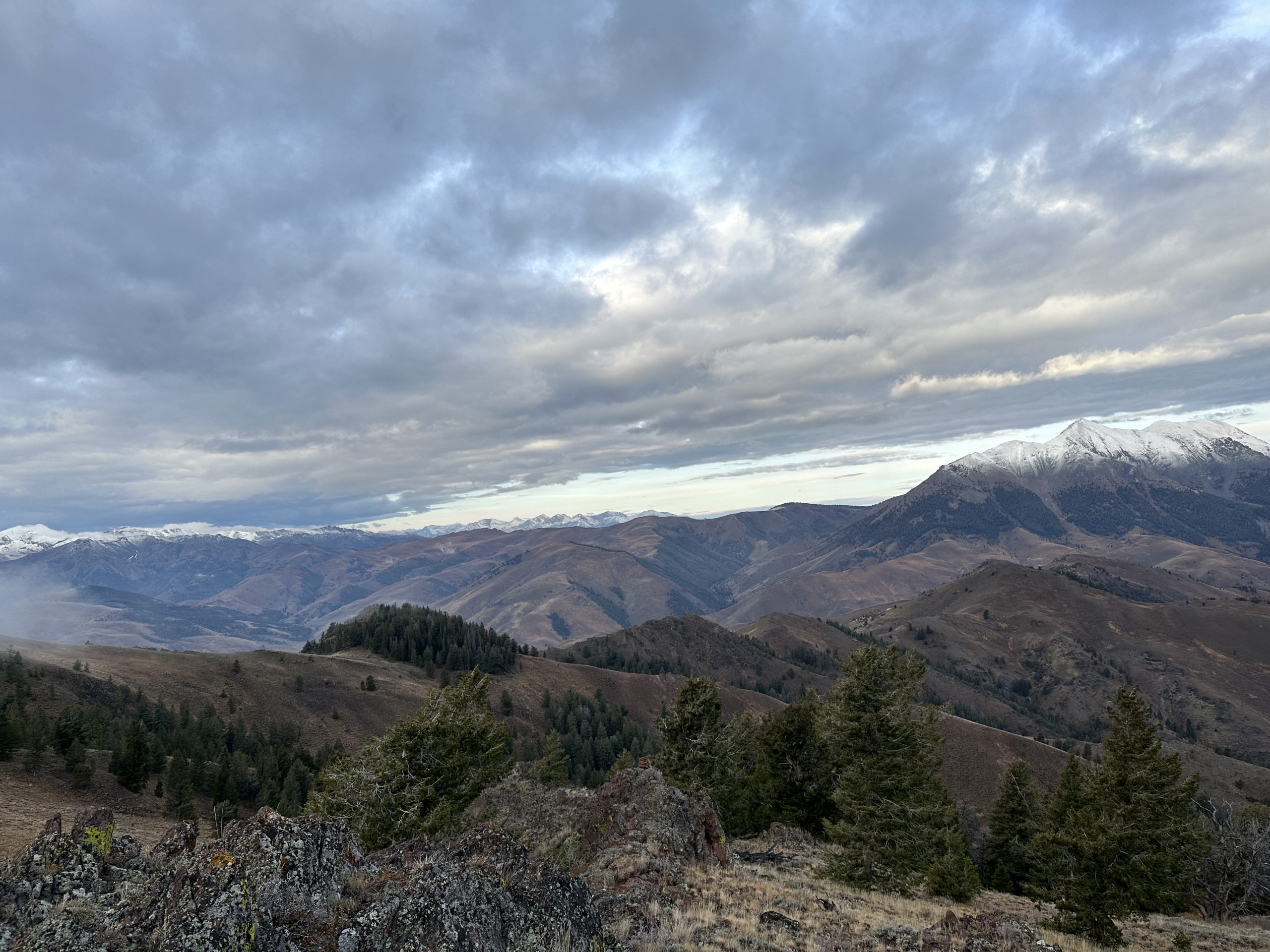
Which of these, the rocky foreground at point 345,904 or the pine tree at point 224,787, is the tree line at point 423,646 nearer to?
the pine tree at point 224,787

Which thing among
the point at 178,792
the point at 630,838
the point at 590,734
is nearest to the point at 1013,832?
the point at 630,838

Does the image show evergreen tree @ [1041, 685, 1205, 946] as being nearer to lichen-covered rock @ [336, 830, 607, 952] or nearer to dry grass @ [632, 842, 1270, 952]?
Result: dry grass @ [632, 842, 1270, 952]

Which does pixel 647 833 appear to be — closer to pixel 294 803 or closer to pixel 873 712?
pixel 873 712

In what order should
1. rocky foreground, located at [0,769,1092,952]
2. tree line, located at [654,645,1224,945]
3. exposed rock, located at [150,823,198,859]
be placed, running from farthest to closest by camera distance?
tree line, located at [654,645,1224,945], exposed rock, located at [150,823,198,859], rocky foreground, located at [0,769,1092,952]

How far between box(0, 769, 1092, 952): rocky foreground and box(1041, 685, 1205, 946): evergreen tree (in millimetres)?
9792

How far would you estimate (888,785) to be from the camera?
1174 inches

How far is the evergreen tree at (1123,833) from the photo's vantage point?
79.7 feet

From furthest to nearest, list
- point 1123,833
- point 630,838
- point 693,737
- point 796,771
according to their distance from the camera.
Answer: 1. point 796,771
2. point 693,737
3. point 630,838
4. point 1123,833

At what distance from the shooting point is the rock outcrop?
9.08 metres

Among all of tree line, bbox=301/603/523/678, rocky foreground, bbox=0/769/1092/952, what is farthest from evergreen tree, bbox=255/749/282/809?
tree line, bbox=301/603/523/678

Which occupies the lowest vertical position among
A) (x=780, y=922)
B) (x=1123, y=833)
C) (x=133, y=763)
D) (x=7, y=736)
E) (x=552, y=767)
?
(x=552, y=767)

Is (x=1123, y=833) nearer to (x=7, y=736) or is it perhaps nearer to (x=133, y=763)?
(x=133, y=763)

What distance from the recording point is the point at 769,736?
1848 inches

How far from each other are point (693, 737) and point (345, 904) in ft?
119
